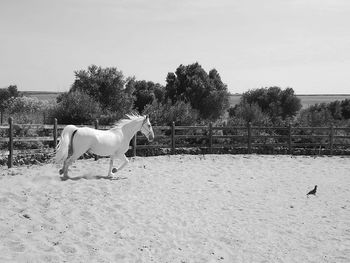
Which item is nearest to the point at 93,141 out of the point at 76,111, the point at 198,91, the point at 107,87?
the point at 76,111

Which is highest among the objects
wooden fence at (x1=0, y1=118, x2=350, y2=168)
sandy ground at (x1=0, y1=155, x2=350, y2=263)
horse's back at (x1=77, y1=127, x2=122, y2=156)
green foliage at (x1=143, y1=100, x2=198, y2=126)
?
green foliage at (x1=143, y1=100, x2=198, y2=126)

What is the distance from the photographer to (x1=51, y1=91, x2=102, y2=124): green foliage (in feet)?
62.2

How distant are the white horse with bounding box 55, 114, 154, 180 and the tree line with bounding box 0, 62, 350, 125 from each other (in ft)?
28.1

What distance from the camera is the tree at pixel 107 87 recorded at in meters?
33.2

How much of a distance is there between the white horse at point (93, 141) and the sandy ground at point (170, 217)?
0.57m

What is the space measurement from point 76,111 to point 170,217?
521 inches

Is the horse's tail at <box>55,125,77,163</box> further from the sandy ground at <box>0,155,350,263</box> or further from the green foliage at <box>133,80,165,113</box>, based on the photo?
the green foliage at <box>133,80,165,113</box>

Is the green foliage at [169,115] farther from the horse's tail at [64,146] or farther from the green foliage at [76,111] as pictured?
the horse's tail at [64,146]

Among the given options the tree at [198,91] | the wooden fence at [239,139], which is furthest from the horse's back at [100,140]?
the tree at [198,91]

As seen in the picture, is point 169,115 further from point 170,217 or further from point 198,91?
point 198,91

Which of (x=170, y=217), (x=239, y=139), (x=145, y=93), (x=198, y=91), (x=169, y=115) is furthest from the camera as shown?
(x=145, y=93)

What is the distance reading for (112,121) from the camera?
19.0 meters

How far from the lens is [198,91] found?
45375mm

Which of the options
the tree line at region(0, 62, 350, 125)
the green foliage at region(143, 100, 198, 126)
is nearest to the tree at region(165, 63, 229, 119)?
the tree line at region(0, 62, 350, 125)
